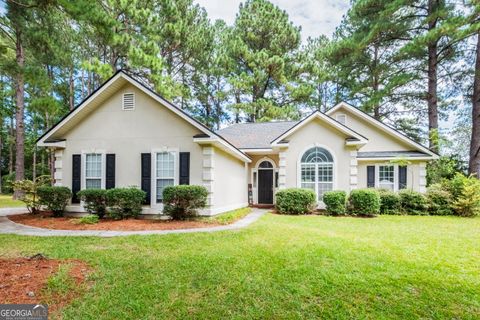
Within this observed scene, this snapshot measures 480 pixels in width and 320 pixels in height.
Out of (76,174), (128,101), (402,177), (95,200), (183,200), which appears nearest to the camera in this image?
(183,200)

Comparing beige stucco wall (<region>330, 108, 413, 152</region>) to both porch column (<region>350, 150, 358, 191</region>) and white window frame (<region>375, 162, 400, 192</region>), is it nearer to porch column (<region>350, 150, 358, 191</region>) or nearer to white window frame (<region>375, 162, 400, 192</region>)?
white window frame (<region>375, 162, 400, 192</region>)

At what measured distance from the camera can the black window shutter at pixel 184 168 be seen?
10162mm

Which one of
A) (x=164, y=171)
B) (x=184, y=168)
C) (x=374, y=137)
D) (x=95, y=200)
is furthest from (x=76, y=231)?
(x=374, y=137)

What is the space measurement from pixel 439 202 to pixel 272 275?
39.8 feet

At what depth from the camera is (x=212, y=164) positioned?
10.1 meters

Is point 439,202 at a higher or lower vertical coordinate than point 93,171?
lower

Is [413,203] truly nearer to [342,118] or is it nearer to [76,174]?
[342,118]

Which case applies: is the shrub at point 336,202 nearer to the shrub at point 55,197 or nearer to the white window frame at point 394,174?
the white window frame at point 394,174

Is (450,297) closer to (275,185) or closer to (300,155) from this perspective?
(300,155)

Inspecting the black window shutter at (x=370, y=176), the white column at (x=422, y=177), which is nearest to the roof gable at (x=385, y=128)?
the white column at (x=422, y=177)

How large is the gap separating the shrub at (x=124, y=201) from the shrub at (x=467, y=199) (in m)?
13.8

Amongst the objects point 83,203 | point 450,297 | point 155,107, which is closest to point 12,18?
point 155,107

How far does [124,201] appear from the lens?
9.62 metres

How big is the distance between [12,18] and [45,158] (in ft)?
→ 88.2
